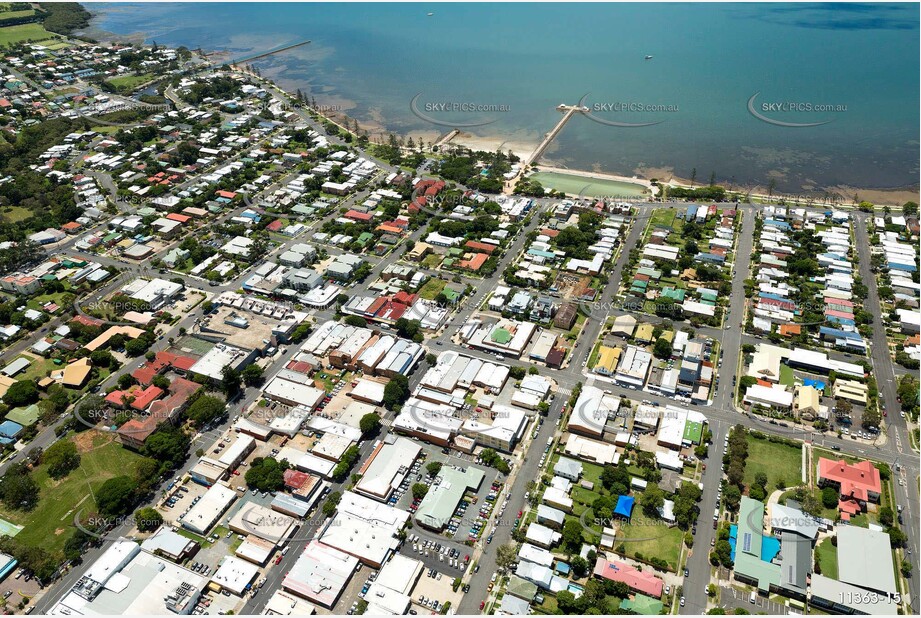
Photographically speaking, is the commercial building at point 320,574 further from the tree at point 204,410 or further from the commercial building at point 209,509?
the tree at point 204,410

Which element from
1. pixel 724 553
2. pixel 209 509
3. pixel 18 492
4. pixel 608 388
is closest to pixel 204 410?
pixel 209 509

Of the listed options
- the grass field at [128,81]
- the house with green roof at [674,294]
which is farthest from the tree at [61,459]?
the grass field at [128,81]

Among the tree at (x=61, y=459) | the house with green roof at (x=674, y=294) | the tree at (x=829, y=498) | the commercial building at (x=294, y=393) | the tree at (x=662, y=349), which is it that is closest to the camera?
the tree at (x=829, y=498)

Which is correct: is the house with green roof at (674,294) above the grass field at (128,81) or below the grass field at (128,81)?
below

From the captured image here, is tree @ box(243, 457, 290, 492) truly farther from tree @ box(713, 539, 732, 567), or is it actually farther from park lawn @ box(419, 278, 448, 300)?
tree @ box(713, 539, 732, 567)

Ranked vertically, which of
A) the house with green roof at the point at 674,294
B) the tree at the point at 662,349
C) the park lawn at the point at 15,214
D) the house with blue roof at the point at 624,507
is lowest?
the house with blue roof at the point at 624,507

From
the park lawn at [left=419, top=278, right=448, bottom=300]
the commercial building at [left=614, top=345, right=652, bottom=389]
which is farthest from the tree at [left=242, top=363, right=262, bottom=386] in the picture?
the commercial building at [left=614, top=345, right=652, bottom=389]

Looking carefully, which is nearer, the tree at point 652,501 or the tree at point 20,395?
the tree at point 652,501
